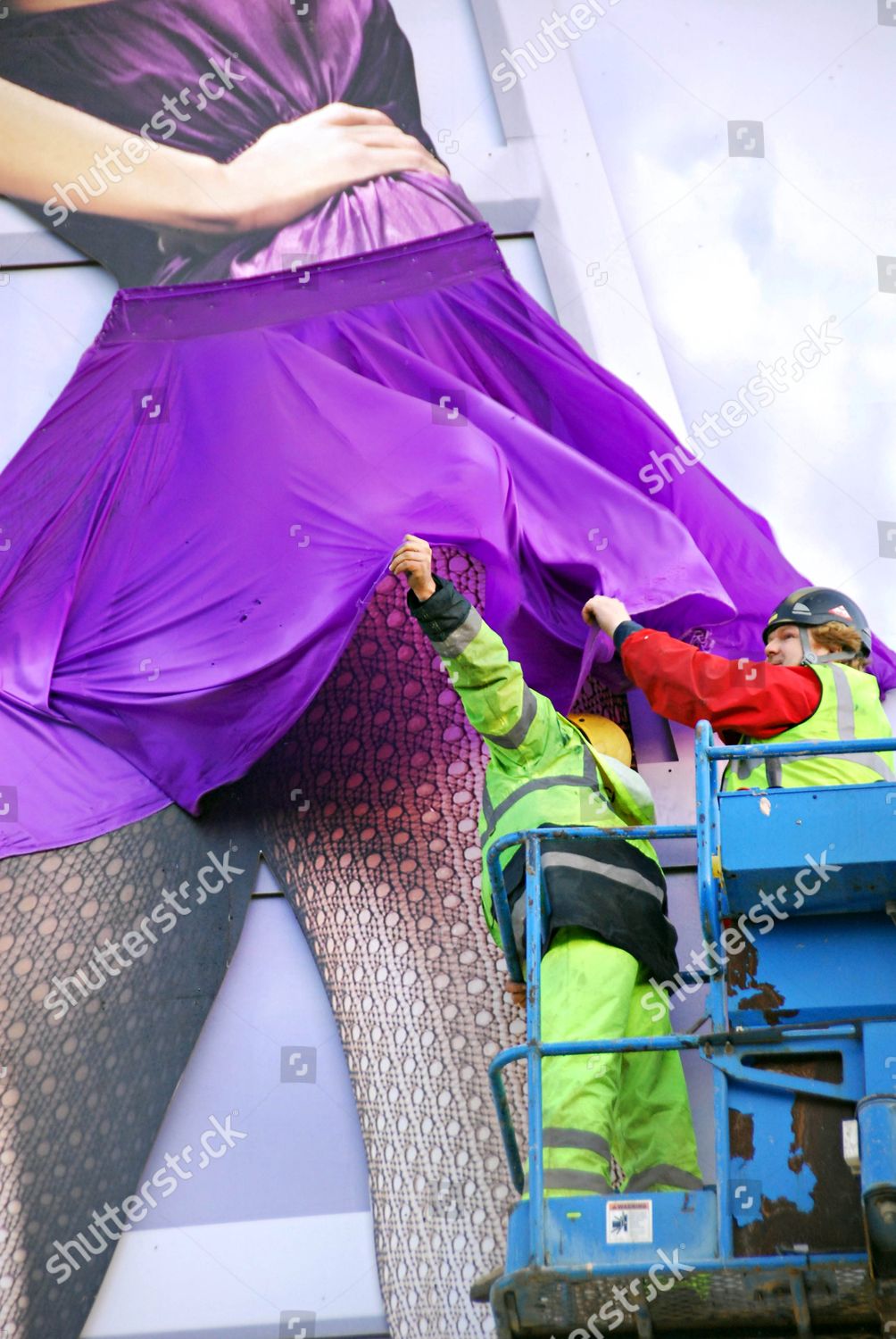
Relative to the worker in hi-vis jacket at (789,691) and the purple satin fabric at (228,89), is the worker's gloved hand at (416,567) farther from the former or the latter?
the purple satin fabric at (228,89)

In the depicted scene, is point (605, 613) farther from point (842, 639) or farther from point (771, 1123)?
point (771, 1123)

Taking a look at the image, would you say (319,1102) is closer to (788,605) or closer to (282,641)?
(282,641)

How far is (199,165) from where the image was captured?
5.80 metres

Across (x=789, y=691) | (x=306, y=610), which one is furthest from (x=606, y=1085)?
(x=306, y=610)

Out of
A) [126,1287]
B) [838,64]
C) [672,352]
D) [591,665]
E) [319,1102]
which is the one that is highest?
[838,64]

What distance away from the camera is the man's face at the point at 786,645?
13.8 feet

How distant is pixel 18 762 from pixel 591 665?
1.64 meters

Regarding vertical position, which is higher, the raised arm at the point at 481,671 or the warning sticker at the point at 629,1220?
the raised arm at the point at 481,671

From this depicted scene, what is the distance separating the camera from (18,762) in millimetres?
4832

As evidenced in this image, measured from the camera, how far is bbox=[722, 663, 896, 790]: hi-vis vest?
3762 millimetres

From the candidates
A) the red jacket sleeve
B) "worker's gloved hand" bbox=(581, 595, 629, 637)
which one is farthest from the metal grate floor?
"worker's gloved hand" bbox=(581, 595, 629, 637)

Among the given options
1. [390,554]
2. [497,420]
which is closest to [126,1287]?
[390,554]

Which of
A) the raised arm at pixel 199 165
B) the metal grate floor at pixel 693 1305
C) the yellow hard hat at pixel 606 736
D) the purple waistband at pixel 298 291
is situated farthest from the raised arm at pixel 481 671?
the raised arm at pixel 199 165

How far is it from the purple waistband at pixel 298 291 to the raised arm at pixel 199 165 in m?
0.28
